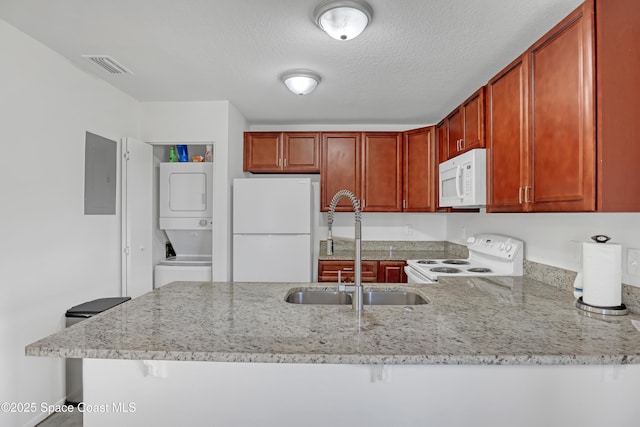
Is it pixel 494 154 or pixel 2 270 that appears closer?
pixel 2 270

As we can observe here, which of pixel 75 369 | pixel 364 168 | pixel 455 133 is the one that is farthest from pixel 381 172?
pixel 75 369

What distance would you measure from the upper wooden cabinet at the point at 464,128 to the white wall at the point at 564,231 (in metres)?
0.65

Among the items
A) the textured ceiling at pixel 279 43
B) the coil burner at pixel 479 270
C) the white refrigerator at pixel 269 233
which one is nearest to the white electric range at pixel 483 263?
the coil burner at pixel 479 270

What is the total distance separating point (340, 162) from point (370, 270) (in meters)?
1.20

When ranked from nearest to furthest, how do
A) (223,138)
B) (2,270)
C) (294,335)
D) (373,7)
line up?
(294,335) < (373,7) < (2,270) < (223,138)

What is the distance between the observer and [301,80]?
8.24 ft

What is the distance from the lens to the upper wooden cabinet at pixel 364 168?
12.0ft

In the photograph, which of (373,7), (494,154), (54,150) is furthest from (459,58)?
(54,150)

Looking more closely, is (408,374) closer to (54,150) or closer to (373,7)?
(373,7)

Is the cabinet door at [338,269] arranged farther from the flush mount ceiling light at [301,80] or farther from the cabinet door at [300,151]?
the flush mount ceiling light at [301,80]

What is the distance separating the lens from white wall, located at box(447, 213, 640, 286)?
158 centimetres

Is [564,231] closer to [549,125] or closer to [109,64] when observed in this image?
[549,125]

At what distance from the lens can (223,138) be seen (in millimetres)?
3189

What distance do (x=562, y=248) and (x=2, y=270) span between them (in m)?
3.24
